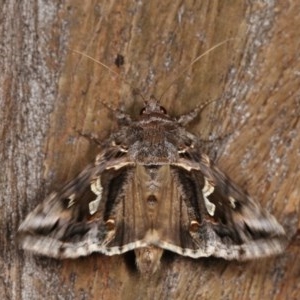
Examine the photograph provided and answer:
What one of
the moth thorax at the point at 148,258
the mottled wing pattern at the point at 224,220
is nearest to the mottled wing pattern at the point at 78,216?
the moth thorax at the point at 148,258

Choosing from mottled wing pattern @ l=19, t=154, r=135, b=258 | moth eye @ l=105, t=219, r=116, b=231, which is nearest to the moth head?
mottled wing pattern @ l=19, t=154, r=135, b=258

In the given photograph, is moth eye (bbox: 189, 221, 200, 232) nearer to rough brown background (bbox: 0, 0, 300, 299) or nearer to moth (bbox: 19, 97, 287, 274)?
moth (bbox: 19, 97, 287, 274)

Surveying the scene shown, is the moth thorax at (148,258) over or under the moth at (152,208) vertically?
under

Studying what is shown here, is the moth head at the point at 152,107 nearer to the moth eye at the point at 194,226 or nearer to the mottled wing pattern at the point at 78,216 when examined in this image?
the mottled wing pattern at the point at 78,216

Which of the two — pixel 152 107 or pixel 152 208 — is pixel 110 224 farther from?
pixel 152 107

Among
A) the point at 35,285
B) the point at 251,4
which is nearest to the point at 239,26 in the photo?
the point at 251,4

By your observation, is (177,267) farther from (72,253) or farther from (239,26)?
(239,26)

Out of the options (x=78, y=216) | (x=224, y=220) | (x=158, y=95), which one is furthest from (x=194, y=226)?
(x=158, y=95)
